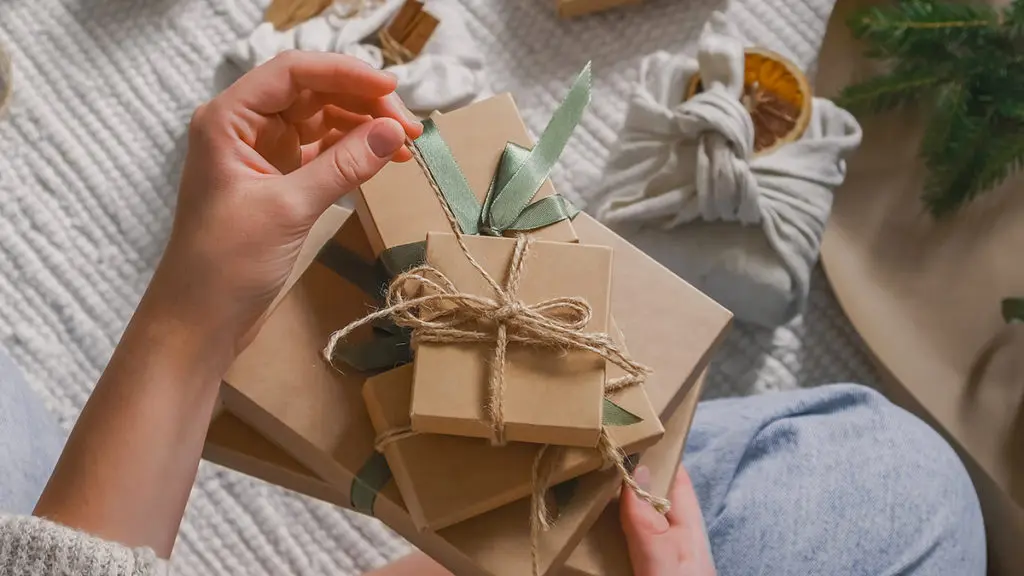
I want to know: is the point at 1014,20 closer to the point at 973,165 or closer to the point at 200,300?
the point at 973,165

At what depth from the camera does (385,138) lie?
502mm

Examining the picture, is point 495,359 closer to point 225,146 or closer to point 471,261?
point 471,261

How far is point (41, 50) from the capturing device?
99cm

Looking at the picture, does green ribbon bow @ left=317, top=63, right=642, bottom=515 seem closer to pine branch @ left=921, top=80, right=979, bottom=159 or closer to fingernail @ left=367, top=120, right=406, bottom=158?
fingernail @ left=367, top=120, right=406, bottom=158

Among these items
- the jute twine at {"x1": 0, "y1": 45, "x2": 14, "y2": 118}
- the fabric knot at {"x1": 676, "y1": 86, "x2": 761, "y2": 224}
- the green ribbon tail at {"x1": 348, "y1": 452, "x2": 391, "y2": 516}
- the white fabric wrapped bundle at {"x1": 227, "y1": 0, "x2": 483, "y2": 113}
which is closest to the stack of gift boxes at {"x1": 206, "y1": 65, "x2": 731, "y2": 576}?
the green ribbon tail at {"x1": 348, "y1": 452, "x2": 391, "y2": 516}

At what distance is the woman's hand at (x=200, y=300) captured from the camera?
488 millimetres

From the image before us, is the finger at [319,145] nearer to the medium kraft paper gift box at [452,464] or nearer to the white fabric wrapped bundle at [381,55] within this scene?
the medium kraft paper gift box at [452,464]

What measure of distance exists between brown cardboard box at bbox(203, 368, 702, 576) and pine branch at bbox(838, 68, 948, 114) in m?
0.43

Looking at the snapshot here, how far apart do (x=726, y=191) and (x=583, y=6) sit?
0.33 metres

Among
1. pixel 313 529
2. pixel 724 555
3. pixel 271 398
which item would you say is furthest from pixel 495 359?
pixel 313 529

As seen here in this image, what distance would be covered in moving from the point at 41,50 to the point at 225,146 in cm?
63

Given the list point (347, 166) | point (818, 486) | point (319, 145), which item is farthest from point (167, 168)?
point (818, 486)

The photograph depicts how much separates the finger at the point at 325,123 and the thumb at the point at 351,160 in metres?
0.09

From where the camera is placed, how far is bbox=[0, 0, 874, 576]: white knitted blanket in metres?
0.84
